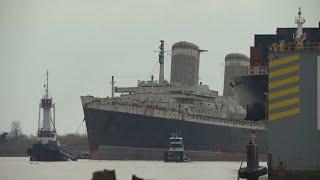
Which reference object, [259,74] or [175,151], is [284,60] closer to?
[259,74]

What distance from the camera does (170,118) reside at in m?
100

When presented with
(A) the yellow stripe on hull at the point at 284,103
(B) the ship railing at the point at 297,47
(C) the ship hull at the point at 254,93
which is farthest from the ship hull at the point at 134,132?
(A) the yellow stripe on hull at the point at 284,103

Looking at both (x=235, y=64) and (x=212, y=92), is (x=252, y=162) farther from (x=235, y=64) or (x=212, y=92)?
(x=235, y=64)

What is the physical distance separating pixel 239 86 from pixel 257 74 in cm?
595

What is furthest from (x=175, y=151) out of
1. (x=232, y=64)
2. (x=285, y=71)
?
(x=285, y=71)

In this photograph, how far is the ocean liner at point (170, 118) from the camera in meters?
96.4

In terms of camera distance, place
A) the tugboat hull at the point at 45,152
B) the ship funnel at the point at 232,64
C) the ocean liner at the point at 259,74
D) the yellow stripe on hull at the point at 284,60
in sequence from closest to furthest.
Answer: the yellow stripe on hull at the point at 284,60
the ocean liner at the point at 259,74
the tugboat hull at the point at 45,152
the ship funnel at the point at 232,64

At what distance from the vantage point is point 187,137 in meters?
102

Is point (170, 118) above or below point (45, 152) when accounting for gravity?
above

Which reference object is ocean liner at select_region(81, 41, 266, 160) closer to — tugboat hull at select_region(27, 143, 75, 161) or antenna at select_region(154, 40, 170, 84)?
antenna at select_region(154, 40, 170, 84)

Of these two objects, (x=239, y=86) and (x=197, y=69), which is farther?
(x=197, y=69)

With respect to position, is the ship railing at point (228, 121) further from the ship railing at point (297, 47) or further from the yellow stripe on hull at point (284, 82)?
the yellow stripe on hull at point (284, 82)

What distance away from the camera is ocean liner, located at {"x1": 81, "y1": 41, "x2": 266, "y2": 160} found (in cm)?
9638

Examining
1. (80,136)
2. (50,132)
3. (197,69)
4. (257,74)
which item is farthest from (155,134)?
(80,136)
